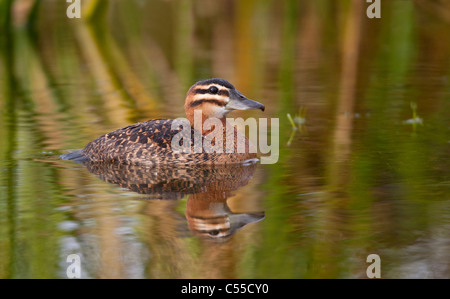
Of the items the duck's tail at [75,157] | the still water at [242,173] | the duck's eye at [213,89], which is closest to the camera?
the still water at [242,173]

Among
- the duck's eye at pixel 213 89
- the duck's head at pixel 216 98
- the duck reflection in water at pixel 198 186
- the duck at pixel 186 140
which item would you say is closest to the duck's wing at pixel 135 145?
the duck at pixel 186 140

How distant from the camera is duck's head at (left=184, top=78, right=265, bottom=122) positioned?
345 inches

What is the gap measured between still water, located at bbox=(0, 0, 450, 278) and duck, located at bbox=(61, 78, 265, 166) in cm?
17

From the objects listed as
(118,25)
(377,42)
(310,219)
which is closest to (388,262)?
(310,219)

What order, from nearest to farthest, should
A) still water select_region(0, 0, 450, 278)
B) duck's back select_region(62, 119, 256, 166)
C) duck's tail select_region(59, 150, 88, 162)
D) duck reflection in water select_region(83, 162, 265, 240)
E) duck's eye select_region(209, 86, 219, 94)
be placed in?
still water select_region(0, 0, 450, 278) → duck reflection in water select_region(83, 162, 265, 240) → duck's back select_region(62, 119, 256, 166) → duck's tail select_region(59, 150, 88, 162) → duck's eye select_region(209, 86, 219, 94)

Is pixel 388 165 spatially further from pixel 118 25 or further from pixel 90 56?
pixel 118 25

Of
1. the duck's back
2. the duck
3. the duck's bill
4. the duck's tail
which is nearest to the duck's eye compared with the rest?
the duck

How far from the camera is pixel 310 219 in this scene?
6.21 metres

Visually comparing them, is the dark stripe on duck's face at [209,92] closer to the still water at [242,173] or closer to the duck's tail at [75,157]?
the still water at [242,173]

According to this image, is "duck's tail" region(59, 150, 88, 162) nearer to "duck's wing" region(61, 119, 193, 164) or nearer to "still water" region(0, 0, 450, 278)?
"duck's wing" region(61, 119, 193, 164)

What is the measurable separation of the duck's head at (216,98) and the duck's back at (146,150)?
322mm

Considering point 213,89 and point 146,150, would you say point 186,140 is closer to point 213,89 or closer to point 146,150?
point 146,150

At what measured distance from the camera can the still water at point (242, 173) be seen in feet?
17.9

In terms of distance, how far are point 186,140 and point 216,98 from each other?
60 centimetres
